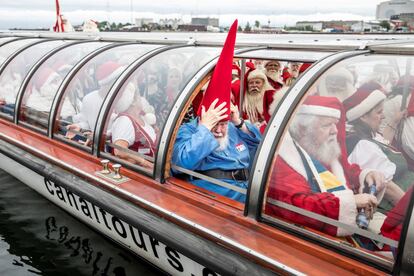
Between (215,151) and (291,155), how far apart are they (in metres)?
0.87

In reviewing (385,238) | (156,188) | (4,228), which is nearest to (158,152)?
(156,188)

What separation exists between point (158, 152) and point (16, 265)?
1.90 metres

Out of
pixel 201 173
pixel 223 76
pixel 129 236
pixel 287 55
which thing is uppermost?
pixel 287 55

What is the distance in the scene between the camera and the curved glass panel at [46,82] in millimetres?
5141

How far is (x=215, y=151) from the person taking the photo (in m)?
3.50

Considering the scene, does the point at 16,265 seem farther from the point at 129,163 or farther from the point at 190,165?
the point at 190,165

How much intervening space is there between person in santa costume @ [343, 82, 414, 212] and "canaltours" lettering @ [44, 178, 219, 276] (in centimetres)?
121

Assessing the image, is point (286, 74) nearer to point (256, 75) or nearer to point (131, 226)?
point (256, 75)

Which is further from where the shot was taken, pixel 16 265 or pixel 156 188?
pixel 16 265

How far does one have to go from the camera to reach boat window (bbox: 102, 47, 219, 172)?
3840 mm

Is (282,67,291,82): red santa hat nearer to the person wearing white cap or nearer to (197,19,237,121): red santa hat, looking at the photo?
(197,19,237,121): red santa hat

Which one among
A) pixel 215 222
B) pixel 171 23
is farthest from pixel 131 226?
pixel 171 23

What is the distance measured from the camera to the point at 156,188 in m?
3.52

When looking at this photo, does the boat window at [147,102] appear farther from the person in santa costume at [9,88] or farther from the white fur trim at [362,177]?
the person in santa costume at [9,88]
